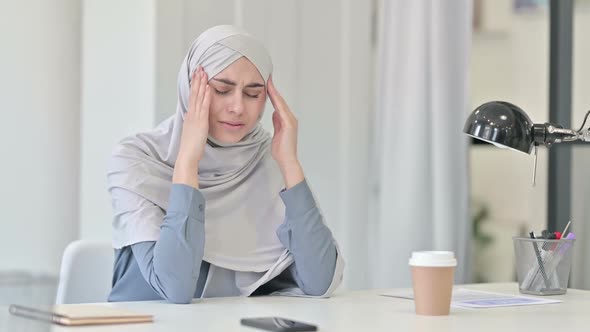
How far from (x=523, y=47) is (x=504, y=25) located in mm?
199

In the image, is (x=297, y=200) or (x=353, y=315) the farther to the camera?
(x=297, y=200)

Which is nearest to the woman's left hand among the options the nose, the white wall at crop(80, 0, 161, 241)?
the nose

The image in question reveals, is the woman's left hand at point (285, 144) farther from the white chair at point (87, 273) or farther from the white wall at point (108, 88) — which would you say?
the white wall at point (108, 88)

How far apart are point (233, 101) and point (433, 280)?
70 cm

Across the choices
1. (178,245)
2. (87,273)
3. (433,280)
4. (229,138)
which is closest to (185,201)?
(178,245)

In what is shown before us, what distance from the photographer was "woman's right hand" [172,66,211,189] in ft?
5.94

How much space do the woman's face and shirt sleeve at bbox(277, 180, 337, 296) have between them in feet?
0.60

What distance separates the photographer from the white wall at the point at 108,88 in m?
2.81

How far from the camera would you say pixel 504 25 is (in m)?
6.05

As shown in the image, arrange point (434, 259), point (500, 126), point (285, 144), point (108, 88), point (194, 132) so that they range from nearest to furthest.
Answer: point (434, 259), point (500, 126), point (194, 132), point (285, 144), point (108, 88)

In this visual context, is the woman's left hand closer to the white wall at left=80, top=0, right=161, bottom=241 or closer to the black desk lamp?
the black desk lamp

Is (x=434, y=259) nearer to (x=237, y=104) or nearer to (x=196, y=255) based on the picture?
(x=196, y=255)

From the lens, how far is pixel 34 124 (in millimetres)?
478

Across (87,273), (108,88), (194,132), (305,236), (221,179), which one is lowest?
(87,273)
